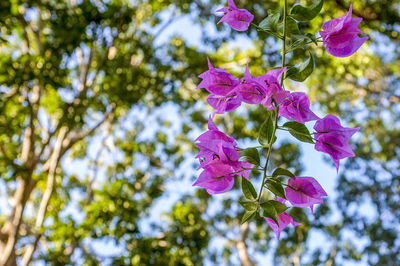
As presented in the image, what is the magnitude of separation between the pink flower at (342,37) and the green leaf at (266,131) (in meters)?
0.20

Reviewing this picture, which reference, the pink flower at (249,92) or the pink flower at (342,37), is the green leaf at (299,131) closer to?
the pink flower at (249,92)

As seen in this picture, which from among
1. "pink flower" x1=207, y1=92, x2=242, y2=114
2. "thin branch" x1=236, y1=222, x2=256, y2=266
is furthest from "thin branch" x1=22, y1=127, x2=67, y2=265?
"thin branch" x1=236, y1=222, x2=256, y2=266

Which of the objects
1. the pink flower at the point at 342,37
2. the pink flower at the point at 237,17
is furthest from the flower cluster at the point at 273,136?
the pink flower at the point at 237,17

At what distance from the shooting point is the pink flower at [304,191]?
0.84 metres

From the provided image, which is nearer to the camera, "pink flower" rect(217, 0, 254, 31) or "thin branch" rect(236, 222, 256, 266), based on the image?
"pink flower" rect(217, 0, 254, 31)

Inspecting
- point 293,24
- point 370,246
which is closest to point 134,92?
point 293,24

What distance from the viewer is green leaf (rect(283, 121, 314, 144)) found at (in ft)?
2.64

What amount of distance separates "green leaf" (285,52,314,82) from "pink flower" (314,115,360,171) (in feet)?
0.31

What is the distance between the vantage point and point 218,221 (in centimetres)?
1092

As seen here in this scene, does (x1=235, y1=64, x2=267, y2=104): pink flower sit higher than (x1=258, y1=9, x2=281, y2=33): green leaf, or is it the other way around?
(x1=258, y1=9, x2=281, y2=33): green leaf

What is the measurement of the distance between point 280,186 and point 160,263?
524cm

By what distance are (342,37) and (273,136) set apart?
26cm

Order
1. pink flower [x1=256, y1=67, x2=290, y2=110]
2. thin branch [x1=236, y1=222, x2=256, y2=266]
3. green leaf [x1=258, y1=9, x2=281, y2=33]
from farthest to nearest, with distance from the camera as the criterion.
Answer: thin branch [x1=236, y1=222, x2=256, y2=266]
green leaf [x1=258, y1=9, x2=281, y2=33]
pink flower [x1=256, y1=67, x2=290, y2=110]

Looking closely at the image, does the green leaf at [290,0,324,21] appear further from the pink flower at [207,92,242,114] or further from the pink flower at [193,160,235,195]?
the pink flower at [193,160,235,195]
